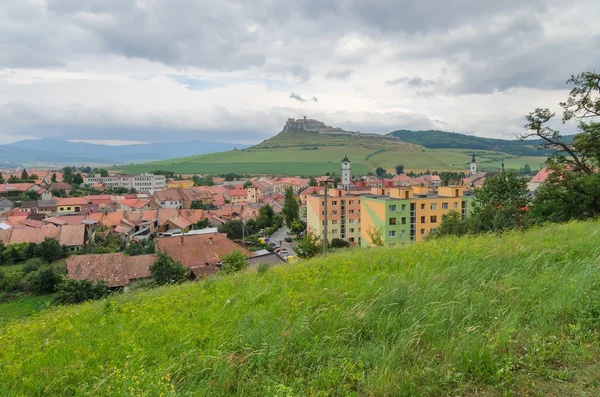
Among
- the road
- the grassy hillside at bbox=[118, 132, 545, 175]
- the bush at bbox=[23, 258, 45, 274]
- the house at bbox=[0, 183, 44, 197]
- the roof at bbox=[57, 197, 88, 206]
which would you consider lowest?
the road

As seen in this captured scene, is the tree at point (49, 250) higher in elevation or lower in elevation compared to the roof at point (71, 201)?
lower

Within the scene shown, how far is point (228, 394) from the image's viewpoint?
290cm

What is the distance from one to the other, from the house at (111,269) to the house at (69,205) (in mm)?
47364

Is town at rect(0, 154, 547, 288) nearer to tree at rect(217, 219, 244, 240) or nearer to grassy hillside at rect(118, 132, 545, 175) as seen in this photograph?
tree at rect(217, 219, 244, 240)

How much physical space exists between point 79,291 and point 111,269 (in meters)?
5.04

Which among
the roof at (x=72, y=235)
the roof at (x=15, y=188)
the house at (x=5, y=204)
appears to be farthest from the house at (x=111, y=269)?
the roof at (x=15, y=188)

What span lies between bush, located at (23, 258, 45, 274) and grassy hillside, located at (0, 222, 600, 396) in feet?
112

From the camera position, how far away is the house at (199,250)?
2484 cm

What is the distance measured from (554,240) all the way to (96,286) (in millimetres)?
19641

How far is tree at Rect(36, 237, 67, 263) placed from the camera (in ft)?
119

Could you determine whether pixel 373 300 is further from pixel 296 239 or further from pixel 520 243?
pixel 296 239

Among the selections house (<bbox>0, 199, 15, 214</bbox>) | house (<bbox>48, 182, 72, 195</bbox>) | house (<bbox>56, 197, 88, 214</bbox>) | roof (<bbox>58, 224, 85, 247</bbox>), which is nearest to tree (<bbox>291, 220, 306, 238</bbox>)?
roof (<bbox>58, 224, 85, 247</bbox>)

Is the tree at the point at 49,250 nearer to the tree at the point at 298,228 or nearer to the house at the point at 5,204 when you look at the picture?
the tree at the point at 298,228

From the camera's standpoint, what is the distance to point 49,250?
120 ft
